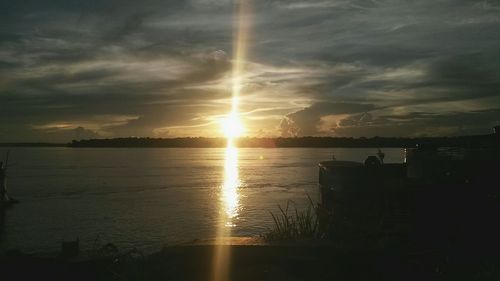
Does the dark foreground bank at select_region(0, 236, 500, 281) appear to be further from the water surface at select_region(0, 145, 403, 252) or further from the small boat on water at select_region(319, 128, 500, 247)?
the water surface at select_region(0, 145, 403, 252)

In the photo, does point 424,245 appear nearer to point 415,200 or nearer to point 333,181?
point 415,200

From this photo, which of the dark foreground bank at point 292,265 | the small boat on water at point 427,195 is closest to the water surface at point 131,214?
the small boat on water at point 427,195

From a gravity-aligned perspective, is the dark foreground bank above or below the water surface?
above

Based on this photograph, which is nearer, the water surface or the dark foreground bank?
the dark foreground bank

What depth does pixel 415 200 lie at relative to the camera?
20.4 meters

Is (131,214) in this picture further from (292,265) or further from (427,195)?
(292,265)

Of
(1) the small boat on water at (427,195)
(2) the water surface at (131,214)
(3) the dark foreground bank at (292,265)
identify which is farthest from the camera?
(2) the water surface at (131,214)

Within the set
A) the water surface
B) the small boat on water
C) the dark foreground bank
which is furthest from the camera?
the water surface

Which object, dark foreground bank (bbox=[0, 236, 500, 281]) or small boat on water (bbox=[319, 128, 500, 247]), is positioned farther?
small boat on water (bbox=[319, 128, 500, 247])

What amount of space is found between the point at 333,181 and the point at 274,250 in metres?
23.6

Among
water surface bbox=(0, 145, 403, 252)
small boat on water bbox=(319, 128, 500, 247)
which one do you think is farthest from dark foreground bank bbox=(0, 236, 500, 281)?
water surface bbox=(0, 145, 403, 252)

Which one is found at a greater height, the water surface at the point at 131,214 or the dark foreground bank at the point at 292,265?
the dark foreground bank at the point at 292,265

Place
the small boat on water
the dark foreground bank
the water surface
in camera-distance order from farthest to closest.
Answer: the water surface, the small boat on water, the dark foreground bank

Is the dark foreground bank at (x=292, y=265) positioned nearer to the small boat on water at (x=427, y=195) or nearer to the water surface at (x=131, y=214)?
the small boat on water at (x=427, y=195)
